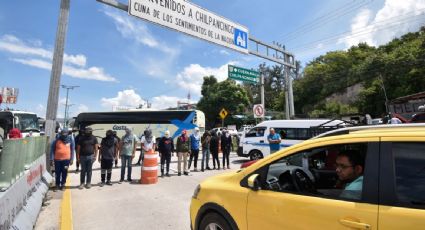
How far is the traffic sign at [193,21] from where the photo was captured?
419 inches

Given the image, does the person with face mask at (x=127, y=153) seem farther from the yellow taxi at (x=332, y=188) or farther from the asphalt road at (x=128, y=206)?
the yellow taxi at (x=332, y=188)

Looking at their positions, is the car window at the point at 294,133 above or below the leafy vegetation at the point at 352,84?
below

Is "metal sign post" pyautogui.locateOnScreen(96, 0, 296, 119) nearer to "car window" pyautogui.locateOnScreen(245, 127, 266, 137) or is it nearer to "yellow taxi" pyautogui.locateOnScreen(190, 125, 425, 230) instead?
"car window" pyautogui.locateOnScreen(245, 127, 266, 137)

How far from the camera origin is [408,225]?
2137 millimetres

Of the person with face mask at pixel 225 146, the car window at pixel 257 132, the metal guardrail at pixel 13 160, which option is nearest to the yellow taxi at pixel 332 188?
the metal guardrail at pixel 13 160

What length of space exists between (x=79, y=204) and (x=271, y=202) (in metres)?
5.79

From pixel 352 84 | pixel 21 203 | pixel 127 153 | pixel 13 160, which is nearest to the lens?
pixel 13 160

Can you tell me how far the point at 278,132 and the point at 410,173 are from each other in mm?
13348

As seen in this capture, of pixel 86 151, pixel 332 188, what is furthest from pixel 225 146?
pixel 332 188

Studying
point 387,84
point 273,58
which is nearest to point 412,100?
point 273,58

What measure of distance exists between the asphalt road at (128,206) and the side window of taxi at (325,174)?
2.78m

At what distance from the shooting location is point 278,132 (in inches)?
613

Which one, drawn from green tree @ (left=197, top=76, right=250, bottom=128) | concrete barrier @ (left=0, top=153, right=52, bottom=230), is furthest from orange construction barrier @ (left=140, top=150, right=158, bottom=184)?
green tree @ (left=197, top=76, right=250, bottom=128)

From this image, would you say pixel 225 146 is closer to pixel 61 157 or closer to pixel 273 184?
pixel 61 157
